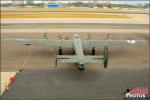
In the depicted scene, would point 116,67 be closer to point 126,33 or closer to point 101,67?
point 101,67

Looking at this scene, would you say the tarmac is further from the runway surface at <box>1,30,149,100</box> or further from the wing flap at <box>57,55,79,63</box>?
the wing flap at <box>57,55,79,63</box>

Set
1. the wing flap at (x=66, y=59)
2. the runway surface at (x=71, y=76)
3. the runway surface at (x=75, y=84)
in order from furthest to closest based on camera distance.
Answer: the wing flap at (x=66, y=59) → the runway surface at (x=71, y=76) → the runway surface at (x=75, y=84)

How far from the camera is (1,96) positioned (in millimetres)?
28469

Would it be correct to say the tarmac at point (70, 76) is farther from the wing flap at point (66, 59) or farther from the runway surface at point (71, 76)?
the wing flap at point (66, 59)

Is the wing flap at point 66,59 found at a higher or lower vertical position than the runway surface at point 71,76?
higher

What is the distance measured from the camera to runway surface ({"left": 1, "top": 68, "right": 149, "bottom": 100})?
94.8 feet

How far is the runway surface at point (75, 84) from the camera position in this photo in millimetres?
28881

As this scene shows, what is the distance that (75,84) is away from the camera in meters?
32.4

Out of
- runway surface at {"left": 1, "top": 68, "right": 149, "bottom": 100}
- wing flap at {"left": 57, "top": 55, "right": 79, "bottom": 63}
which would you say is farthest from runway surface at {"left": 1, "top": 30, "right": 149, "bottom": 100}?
wing flap at {"left": 57, "top": 55, "right": 79, "bottom": 63}

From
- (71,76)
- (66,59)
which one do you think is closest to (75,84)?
(71,76)

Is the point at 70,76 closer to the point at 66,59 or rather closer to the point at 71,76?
the point at 71,76

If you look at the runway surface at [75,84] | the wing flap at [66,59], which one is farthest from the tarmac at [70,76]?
Result: the wing flap at [66,59]

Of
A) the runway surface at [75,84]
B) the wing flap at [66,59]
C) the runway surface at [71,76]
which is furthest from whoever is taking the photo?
the wing flap at [66,59]

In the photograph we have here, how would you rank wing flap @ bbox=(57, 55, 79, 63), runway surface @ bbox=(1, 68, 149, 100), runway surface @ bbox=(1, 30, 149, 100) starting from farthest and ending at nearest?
wing flap @ bbox=(57, 55, 79, 63) → runway surface @ bbox=(1, 30, 149, 100) → runway surface @ bbox=(1, 68, 149, 100)
